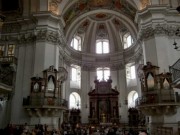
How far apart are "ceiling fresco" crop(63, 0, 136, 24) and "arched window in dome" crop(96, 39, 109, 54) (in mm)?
4845

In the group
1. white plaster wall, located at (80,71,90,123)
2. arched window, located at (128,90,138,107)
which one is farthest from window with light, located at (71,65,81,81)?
arched window, located at (128,90,138,107)

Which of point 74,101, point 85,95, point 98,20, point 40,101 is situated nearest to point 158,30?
point 98,20

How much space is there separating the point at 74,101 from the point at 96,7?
10.8m

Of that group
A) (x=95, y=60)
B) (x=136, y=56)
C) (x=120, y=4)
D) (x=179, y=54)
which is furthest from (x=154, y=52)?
(x=95, y=60)

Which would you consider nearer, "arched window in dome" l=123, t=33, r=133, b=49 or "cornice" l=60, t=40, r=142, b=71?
"cornice" l=60, t=40, r=142, b=71

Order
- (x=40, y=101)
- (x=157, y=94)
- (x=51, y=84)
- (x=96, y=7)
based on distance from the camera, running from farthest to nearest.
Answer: (x=96, y=7)
(x=51, y=84)
(x=40, y=101)
(x=157, y=94)

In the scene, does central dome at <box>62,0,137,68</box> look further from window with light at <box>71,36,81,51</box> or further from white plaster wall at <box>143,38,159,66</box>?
white plaster wall at <box>143,38,159,66</box>

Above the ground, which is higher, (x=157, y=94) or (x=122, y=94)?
(x=122, y=94)

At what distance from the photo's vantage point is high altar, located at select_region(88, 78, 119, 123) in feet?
73.2

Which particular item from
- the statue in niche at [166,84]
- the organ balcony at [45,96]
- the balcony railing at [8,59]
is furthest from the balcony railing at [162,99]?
the balcony railing at [8,59]

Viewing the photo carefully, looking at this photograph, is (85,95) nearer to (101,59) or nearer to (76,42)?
(101,59)

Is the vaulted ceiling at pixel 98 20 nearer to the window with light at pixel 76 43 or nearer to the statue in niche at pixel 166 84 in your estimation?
the window with light at pixel 76 43

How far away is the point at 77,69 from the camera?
25141 millimetres

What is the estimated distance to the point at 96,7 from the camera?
75.5 ft
